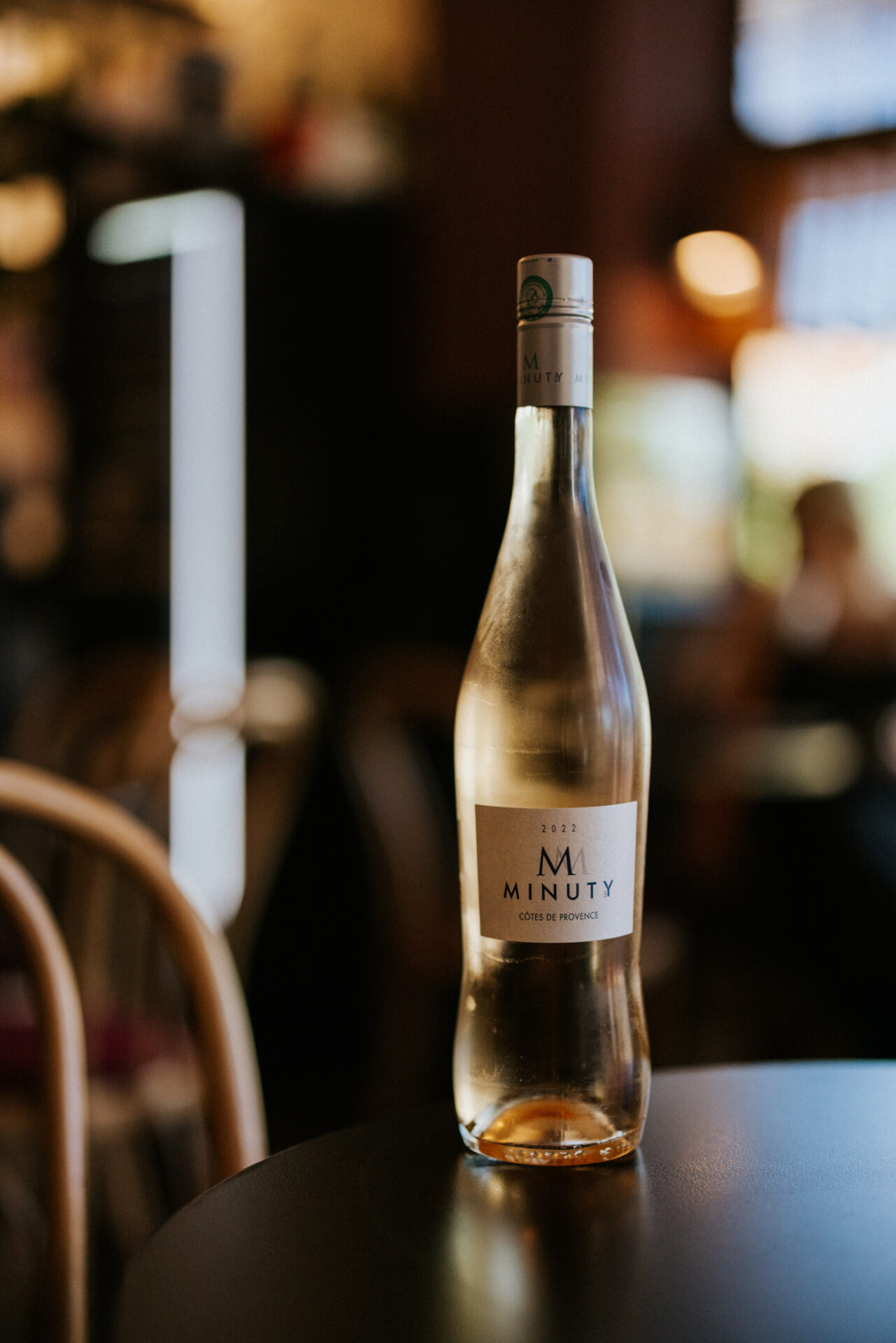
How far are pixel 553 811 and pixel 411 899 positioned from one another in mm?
1643

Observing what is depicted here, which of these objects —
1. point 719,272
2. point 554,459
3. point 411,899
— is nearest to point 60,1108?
point 554,459

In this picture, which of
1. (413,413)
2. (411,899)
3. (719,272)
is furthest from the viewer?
(719,272)

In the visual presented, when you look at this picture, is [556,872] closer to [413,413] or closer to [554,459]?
[554,459]

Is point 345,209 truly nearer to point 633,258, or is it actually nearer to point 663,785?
point 633,258

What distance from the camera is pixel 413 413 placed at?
3.46 m

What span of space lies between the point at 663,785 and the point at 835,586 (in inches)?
25.9

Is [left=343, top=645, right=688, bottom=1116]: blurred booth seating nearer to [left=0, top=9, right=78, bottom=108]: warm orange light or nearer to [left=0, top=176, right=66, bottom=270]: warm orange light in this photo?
[left=0, top=176, right=66, bottom=270]: warm orange light

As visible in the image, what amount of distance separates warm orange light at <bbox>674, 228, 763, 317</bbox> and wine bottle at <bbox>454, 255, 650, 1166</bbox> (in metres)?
3.05

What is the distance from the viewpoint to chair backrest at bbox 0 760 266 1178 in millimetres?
782

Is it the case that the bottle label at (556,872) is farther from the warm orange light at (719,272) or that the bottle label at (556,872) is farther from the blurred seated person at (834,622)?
the warm orange light at (719,272)

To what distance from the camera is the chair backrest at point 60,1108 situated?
740mm

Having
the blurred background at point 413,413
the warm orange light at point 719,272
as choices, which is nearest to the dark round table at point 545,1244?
the blurred background at point 413,413

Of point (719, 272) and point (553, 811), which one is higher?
point (719, 272)

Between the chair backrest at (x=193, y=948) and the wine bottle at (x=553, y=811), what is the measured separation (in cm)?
21
